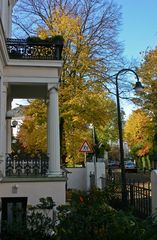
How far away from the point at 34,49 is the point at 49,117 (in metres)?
2.40

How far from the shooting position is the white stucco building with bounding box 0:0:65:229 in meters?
12.4

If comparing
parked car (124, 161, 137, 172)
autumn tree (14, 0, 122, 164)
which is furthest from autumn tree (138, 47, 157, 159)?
parked car (124, 161, 137, 172)

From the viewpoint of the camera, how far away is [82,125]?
2184cm

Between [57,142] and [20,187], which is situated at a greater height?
[57,142]

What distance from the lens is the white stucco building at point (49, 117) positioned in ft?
40.7

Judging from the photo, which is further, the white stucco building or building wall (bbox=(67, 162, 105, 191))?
building wall (bbox=(67, 162, 105, 191))

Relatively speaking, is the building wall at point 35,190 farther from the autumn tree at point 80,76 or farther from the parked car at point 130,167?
the parked car at point 130,167

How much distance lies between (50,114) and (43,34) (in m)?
9.68

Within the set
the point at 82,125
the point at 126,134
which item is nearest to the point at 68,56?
the point at 82,125

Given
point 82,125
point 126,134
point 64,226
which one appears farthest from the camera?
point 126,134

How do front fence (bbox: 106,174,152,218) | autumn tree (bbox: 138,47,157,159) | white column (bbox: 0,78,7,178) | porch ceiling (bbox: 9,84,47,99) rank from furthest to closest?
1. autumn tree (bbox: 138,47,157,159)
2. porch ceiling (bbox: 9,84,47,99)
3. white column (bbox: 0,78,7,178)
4. front fence (bbox: 106,174,152,218)

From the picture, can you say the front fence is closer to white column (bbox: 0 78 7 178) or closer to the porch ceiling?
white column (bbox: 0 78 7 178)

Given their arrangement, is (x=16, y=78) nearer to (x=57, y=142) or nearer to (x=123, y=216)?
(x=57, y=142)

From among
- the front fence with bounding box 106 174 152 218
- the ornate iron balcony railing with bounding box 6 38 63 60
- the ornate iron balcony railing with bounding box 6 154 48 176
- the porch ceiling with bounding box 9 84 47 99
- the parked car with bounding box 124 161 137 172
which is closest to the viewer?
the front fence with bounding box 106 174 152 218
